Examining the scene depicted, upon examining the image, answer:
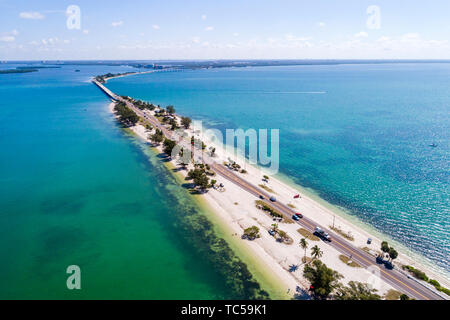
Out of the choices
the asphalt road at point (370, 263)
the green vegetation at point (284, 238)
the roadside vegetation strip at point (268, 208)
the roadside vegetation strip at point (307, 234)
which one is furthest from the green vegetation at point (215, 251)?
the asphalt road at point (370, 263)

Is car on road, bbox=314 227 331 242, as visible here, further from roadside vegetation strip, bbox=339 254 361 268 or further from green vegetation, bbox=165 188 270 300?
green vegetation, bbox=165 188 270 300

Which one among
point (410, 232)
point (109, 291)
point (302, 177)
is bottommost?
point (109, 291)

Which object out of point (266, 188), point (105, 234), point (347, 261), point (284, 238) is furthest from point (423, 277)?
point (105, 234)

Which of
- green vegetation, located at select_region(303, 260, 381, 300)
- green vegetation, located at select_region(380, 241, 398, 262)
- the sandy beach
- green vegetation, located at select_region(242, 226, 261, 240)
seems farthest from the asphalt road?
green vegetation, located at select_region(242, 226, 261, 240)

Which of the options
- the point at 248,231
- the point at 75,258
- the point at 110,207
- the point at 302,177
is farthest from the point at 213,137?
the point at 75,258

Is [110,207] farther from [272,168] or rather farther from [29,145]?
[29,145]
